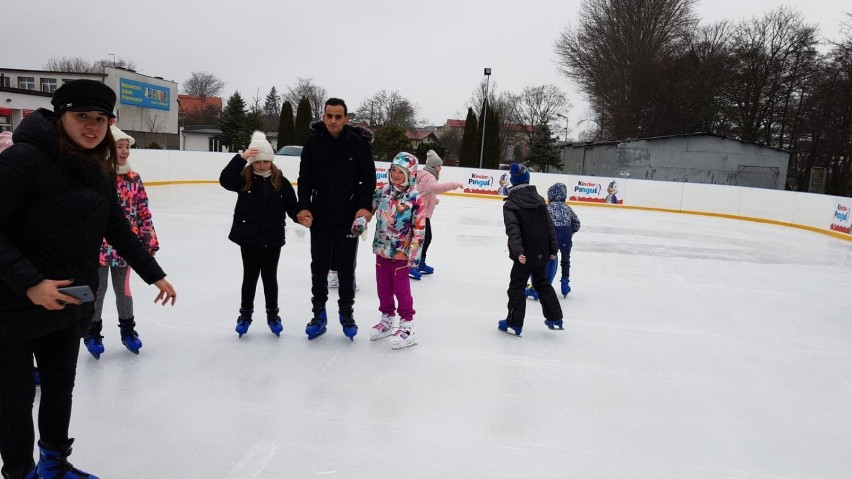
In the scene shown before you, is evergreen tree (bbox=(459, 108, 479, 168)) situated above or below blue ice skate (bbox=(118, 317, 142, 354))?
above

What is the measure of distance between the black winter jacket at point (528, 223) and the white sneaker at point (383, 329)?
3.09 ft

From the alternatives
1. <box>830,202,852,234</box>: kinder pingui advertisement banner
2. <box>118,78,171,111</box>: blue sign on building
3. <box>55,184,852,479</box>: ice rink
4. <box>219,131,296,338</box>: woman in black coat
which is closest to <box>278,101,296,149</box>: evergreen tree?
<box>118,78,171,111</box>: blue sign on building

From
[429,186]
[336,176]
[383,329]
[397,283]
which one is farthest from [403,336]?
[429,186]

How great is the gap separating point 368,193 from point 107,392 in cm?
171

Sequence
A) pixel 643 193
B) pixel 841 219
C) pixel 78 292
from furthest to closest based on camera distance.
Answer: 1. pixel 643 193
2. pixel 841 219
3. pixel 78 292

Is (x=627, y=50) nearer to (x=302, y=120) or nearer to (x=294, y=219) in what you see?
(x=302, y=120)

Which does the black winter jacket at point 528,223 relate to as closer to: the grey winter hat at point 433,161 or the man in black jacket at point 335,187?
the man in black jacket at point 335,187

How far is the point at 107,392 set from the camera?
2.72 m

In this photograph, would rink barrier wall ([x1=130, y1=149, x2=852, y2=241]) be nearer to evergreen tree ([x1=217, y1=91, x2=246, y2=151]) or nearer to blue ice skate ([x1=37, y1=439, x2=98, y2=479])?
blue ice skate ([x1=37, y1=439, x2=98, y2=479])

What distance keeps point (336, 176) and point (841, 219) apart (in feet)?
43.3

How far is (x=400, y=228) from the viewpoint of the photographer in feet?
11.5

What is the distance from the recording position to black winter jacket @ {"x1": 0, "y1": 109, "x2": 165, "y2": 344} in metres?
1.56

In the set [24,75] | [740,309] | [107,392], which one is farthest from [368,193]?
[24,75]

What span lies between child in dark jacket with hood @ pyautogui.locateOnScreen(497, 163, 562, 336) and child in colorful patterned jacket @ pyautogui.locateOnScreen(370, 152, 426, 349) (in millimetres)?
719
